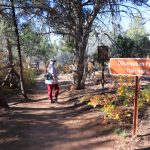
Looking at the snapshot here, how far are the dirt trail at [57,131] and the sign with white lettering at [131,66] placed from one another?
138 cm

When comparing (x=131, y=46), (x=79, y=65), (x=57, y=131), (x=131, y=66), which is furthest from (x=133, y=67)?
(x=131, y=46)

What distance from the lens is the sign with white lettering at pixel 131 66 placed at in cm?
709

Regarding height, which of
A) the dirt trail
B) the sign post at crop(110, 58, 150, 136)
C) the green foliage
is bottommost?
the dirt trail

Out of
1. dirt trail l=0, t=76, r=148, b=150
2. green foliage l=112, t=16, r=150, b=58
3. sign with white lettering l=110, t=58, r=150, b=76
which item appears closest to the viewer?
sign with white lettering l=110, t=58, r=150, b=76

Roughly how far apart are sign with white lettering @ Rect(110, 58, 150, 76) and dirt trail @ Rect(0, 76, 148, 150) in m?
1.38

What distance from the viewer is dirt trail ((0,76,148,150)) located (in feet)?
25.2

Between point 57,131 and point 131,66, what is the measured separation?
274 cm

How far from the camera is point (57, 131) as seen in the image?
898 cm

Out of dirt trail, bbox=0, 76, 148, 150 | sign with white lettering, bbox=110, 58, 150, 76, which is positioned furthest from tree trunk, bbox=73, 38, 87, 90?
sign with white lettering, bbox=110, 58, 150, 76

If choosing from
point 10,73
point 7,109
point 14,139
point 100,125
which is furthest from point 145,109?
point 10,73

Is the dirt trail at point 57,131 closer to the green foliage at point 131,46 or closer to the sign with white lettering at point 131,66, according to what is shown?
the sign with white lettering at point 131,66

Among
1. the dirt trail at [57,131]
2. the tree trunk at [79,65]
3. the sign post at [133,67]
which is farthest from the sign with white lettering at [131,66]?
the tree trunk at [79,65]

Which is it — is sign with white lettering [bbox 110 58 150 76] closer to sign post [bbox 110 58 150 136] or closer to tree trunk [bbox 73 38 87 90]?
sign post [bbox 110 58 150 136]

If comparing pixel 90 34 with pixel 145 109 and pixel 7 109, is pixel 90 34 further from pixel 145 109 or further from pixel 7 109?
pixel 145 109
